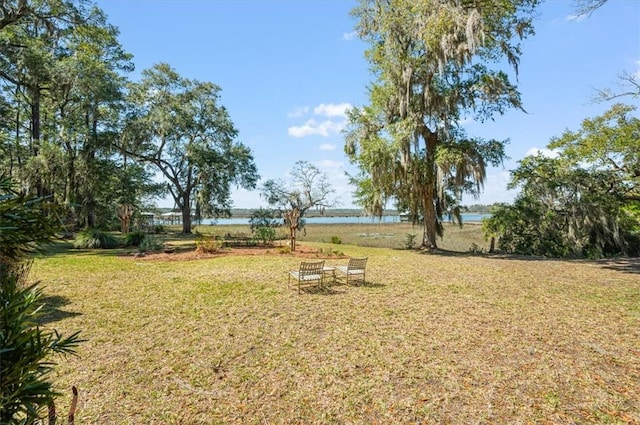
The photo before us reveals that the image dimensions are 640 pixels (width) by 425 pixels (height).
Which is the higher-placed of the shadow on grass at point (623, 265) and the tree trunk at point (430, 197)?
the tree trunk at point (430, 197)

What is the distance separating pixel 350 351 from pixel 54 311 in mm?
5998

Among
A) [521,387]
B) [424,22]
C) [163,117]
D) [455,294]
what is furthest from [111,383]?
[163,117]

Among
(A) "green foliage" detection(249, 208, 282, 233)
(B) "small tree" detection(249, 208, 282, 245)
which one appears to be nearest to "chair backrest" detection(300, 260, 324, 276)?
(B) "small tree" detection(249, 208, 282, 245)

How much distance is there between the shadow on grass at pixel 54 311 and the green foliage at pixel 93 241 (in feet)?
30.9

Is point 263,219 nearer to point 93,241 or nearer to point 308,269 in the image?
point 93,241

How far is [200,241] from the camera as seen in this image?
15.1m

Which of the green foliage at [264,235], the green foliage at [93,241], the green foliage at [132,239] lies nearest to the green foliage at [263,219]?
the green foliage at [264,235]

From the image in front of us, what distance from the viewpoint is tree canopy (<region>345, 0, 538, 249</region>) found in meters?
13.6

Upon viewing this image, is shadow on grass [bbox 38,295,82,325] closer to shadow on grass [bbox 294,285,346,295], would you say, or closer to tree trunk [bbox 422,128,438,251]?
shadow on grass [bbox 294,285,346,295]

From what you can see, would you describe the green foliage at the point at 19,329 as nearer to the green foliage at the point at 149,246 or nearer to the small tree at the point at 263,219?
the green foliage at the point at 149,246

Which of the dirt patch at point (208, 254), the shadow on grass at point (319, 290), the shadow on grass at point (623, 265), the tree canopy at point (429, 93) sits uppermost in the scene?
the tree canopy at point (429, 93)

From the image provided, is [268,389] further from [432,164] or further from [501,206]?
[501,206]

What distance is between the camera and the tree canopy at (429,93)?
44.6 feet

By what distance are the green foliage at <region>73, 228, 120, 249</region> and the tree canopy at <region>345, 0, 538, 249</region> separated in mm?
13386
